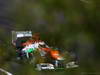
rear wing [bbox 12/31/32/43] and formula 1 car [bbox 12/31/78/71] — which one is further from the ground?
rear wing [bbox 12/31/32/43]

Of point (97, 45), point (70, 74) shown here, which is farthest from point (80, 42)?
point (70, 74)

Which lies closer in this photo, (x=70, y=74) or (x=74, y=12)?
(x=74, y=12)

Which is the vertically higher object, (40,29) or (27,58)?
(40,29)

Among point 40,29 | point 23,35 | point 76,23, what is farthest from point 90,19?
point 23,35

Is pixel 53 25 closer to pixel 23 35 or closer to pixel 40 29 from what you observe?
pixel 40 29

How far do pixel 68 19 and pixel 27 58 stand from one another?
0.88 feet

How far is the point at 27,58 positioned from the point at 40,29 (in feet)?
0.60

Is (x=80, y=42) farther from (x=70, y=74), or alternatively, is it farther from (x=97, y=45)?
(x=70, y=74)

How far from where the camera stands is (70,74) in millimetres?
865

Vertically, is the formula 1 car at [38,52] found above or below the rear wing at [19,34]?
below

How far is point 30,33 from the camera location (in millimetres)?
869

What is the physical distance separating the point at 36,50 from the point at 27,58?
2.2 inches

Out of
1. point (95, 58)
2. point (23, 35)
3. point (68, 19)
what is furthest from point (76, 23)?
point (23, 35)

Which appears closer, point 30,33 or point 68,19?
point 68,19
